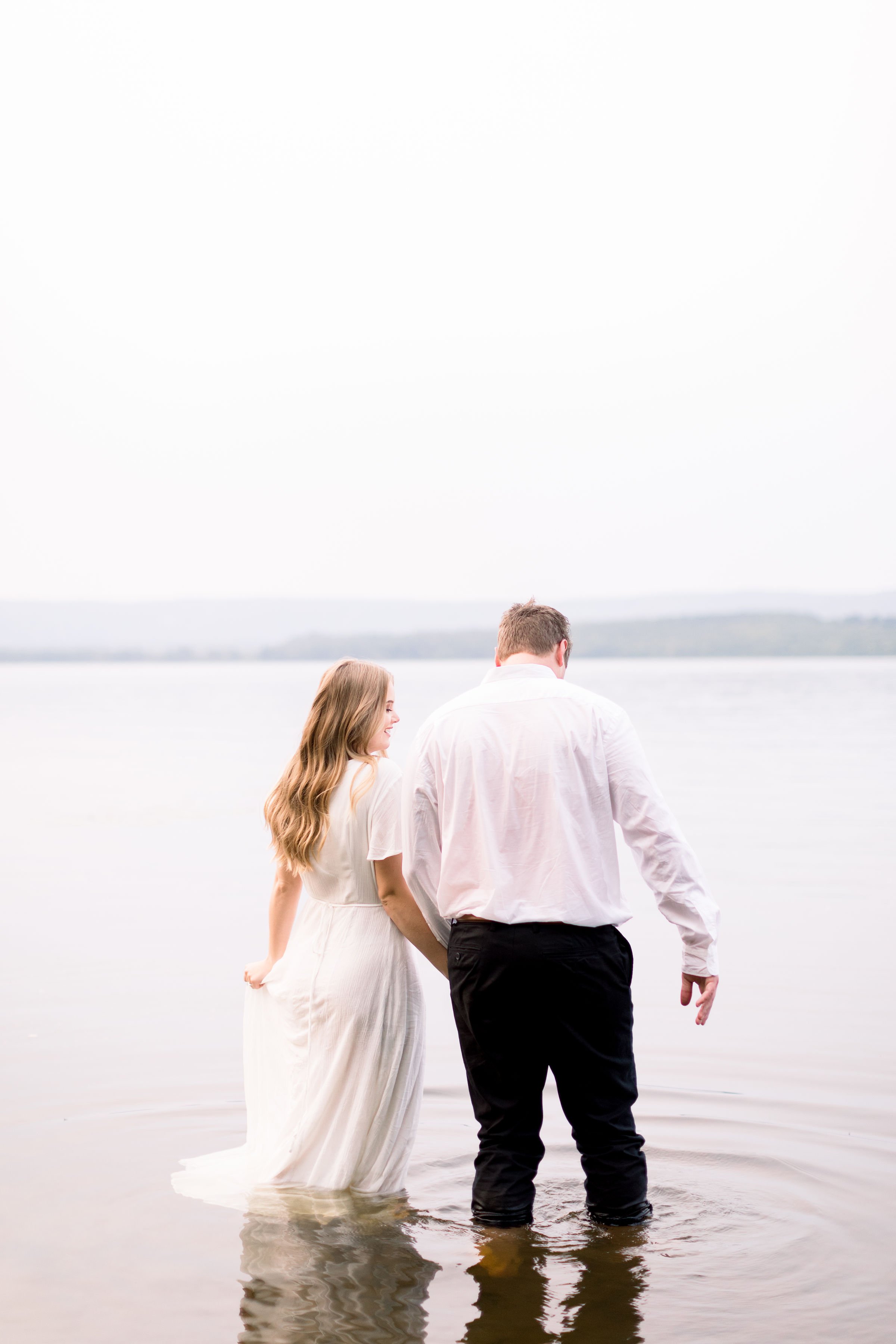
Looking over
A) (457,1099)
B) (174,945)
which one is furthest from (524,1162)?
(174,945)

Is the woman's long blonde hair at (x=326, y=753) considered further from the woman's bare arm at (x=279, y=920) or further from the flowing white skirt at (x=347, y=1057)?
the flowing white skirt at (x=347, y=1057)

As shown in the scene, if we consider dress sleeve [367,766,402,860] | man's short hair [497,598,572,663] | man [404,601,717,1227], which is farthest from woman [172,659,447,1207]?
man's short hair [497,598,572,663]

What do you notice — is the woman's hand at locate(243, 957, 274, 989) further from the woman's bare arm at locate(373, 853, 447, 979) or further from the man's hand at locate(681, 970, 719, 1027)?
the man's hand at locate(681, 970, 719, 1027)

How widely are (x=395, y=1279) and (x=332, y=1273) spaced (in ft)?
0.60

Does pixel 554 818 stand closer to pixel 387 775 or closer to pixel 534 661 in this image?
pixel 534 661

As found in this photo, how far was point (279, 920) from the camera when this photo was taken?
4547mm

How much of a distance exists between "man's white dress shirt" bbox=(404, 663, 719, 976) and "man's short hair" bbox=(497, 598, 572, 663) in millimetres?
111

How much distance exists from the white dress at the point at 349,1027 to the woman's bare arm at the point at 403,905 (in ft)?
0.23

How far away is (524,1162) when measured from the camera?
4.00m

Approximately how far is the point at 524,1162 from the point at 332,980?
829 mm

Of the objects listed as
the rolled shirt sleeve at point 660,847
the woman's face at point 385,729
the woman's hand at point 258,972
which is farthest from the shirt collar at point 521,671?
the woman's hand at point 258,972

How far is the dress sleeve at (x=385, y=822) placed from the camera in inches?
167

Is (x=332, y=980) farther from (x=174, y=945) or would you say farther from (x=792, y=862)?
(x=792, y=862)

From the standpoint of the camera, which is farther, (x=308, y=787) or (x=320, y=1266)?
(x=308, y=787)
